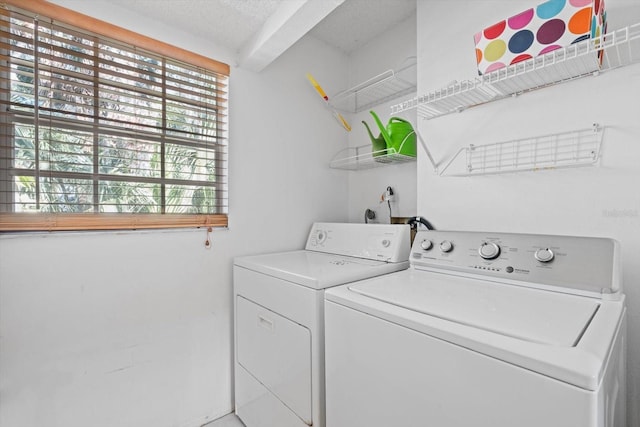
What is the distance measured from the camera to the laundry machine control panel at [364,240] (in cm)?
151

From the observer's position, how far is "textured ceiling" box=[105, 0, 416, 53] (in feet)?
4.55

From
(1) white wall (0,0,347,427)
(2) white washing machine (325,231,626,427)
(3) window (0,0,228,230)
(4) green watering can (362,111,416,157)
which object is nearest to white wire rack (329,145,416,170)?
(4) green watering can (362,111,416,157)

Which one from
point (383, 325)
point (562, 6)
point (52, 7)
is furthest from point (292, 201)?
point (562, 6)

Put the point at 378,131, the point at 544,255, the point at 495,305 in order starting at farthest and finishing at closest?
the point at 378,131, the point at 544,255, the point at 495,305

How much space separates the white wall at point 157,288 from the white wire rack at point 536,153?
1.08 m

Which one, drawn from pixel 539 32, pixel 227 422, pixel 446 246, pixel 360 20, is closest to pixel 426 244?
pixel 446 246

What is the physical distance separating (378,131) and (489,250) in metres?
1.27

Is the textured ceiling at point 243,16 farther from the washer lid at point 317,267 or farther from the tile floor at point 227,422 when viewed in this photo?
the tile floor at point 227,422

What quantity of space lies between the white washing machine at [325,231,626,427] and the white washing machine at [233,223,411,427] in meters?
0.10

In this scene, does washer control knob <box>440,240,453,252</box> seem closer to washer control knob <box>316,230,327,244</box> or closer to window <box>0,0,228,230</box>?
washer control knob <box>316,230,327,244</box>

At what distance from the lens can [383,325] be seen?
2.81ft

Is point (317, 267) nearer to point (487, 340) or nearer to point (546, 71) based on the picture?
point (487, 340)

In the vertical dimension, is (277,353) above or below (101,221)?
below

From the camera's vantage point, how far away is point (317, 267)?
4.55 ft
